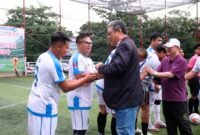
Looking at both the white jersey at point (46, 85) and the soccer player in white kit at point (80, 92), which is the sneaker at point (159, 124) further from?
the white jersey at point (46, 85)

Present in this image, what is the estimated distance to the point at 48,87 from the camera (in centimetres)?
347

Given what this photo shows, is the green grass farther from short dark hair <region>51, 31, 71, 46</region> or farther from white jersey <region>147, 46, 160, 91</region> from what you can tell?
short dark hair <region>51, 31, 71, 46</region>

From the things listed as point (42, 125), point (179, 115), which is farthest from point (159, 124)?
point (42, 125)

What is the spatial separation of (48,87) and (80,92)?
3.50ft

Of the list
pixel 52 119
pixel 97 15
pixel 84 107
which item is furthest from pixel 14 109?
pixel 97 15

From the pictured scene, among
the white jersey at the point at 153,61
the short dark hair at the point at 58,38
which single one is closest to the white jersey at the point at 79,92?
the short dark hair at the point at 58,38

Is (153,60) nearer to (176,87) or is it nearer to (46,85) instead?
(176,87)

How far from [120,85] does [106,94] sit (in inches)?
8.7

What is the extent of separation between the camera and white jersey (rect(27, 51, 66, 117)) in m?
3.44

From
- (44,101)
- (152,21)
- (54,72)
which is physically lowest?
(44,101)

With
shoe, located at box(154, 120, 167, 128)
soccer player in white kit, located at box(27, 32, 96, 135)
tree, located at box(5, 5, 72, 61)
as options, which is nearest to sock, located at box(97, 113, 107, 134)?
shoe, located at box(154, 120, 167, 128)

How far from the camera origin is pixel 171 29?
113ft

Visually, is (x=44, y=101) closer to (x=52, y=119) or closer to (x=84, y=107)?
(x=52, y=119)

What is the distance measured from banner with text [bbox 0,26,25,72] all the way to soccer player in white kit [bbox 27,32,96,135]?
689 inches
